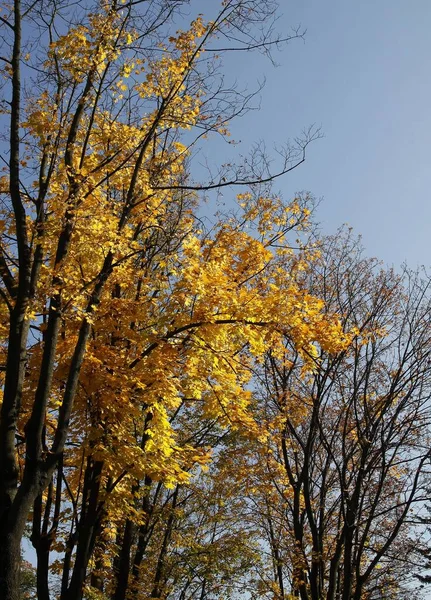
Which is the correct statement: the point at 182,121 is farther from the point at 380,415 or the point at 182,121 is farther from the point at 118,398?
the point at 380,415

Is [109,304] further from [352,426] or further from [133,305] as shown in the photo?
[352,426]

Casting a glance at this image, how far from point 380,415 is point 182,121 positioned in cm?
773

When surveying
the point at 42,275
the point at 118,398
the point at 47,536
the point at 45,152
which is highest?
the point at 45,152

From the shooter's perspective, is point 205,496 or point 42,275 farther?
point 205,496

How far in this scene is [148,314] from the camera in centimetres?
840

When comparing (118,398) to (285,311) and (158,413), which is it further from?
(285,311)

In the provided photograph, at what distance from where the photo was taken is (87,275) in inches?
321

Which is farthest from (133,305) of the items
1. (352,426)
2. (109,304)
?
(352,426)

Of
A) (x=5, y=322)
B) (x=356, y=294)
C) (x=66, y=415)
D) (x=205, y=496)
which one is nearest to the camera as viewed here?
(x=66, y=415)

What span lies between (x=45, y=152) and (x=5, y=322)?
8.68 feet

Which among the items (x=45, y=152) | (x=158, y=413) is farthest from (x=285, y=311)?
(x=45, y=152)

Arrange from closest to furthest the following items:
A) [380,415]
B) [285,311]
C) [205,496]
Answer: [285,311] < [380,415] < [205,496]

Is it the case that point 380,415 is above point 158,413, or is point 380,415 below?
above

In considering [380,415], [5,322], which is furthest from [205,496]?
[5,322]
